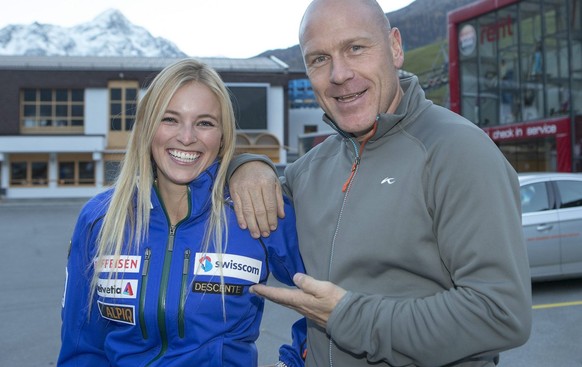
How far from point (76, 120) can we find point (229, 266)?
39.3 meters

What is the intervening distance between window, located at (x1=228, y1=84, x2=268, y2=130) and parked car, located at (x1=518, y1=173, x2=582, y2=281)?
31.2m

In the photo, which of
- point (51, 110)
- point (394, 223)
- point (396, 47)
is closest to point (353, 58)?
point (396, 47)

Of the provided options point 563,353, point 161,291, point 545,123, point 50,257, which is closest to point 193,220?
point 161,291

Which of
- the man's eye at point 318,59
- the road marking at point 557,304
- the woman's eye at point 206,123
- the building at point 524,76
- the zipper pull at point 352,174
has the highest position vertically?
the building at point 524,76

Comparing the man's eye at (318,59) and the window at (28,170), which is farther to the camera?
the window at (28,170)

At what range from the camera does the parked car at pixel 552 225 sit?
23.9 feet

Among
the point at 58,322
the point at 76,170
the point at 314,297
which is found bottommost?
the point at 58,322

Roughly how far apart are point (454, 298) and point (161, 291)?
120 centimetres

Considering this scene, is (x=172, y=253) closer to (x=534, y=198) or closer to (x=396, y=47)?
(x=396, y=47)

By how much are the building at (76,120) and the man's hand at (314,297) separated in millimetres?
35052

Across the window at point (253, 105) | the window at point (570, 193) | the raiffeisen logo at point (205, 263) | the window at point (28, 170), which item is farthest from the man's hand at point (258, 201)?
the window at point (28, 170)

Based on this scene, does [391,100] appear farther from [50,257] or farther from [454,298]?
[50,257]

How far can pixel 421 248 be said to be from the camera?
166 centimetres

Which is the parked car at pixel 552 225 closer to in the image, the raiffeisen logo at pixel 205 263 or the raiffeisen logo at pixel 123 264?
the raiffeisen logo at pixel 205 263
